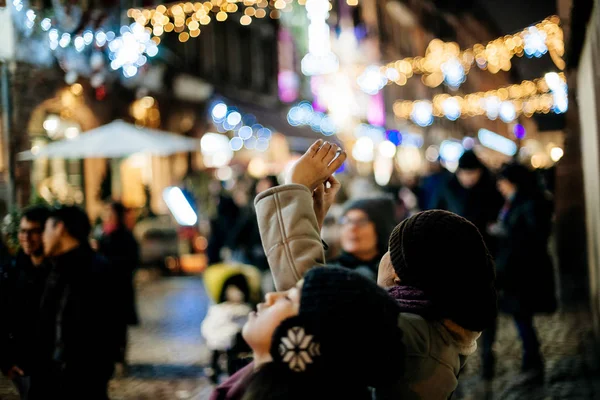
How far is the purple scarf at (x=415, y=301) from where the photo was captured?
2320mm

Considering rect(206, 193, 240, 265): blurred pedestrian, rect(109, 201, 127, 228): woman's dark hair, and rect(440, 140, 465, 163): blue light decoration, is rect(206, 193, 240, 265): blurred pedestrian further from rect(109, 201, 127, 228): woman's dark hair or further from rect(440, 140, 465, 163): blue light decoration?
rect(440, 140, 465, 163): blue light decoration

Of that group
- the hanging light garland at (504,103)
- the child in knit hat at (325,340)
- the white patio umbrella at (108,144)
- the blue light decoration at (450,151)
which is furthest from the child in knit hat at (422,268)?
the blue light decoration at (450,151)

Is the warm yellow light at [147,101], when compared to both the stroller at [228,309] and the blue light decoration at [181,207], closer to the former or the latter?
the blue light decoration at [181,207]

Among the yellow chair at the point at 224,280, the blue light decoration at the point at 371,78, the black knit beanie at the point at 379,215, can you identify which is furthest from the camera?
the blue light decoration at the point at 371,78

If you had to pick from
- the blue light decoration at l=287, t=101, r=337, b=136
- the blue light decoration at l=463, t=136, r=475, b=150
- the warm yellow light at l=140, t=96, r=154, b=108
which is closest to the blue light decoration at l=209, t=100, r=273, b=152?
the warm yellow light at l=140, t=96, r=154, b=108

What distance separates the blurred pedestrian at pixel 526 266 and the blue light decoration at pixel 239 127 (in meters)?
18.8

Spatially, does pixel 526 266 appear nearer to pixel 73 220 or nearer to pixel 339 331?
pixel 73 220

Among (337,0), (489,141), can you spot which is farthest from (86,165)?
(489,141)

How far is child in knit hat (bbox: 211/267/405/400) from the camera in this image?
1781 millimetres

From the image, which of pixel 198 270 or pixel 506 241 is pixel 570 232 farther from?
pixel 198 270

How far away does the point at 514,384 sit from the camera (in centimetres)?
684

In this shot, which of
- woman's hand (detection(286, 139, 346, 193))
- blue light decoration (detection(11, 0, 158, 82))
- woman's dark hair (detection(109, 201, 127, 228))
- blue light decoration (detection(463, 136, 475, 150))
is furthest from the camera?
blue light decoration (detection(463, 136, 475, 150))

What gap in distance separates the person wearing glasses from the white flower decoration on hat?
286 cm

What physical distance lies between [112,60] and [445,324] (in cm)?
1486
